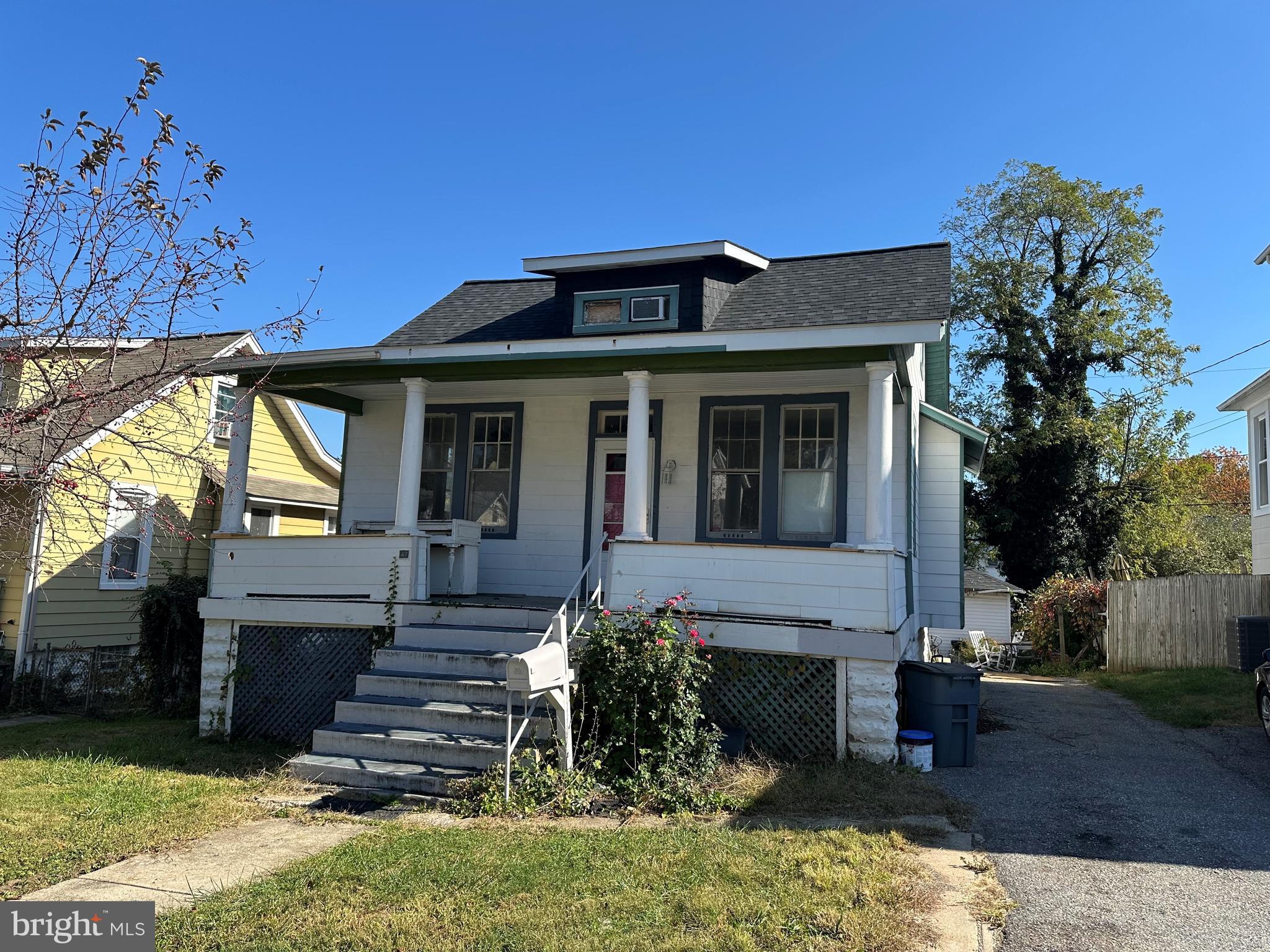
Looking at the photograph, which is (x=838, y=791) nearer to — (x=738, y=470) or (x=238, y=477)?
(x=738, y=470)

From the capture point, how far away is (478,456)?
11.7 m

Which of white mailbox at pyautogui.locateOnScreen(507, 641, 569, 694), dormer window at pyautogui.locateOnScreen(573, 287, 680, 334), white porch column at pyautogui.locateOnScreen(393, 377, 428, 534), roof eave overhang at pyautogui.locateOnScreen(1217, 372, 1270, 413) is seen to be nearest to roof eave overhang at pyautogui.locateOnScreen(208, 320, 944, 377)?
white porch column at pyautogui.locateOnScreen(393, 377, 428, 534)

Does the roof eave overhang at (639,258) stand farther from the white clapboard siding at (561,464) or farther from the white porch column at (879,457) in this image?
the white porch column at (879,457)

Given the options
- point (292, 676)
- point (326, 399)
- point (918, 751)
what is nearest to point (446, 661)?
point (292, 676)

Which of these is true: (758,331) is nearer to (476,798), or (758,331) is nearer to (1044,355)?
(476,798)

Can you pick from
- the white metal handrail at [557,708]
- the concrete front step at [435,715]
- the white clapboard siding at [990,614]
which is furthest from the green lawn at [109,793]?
the white clapboard siding at [990,614]

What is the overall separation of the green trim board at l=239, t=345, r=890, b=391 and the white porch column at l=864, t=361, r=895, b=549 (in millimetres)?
196

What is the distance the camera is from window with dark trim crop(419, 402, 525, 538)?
37.6ft

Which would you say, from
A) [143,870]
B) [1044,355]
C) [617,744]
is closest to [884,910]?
[617,744]

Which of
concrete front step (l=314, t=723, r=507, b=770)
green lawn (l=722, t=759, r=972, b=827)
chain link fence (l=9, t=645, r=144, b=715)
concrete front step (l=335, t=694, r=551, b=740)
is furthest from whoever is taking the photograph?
chain link fence (l=9, t=645, r=144, b=715)

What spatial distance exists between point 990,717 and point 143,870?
9.46m

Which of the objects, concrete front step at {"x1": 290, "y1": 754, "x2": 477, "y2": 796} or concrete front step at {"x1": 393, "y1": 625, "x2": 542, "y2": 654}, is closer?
concrete front step at {"x1": 290, "y1": 754, "x2": 477, "y2": 796}
